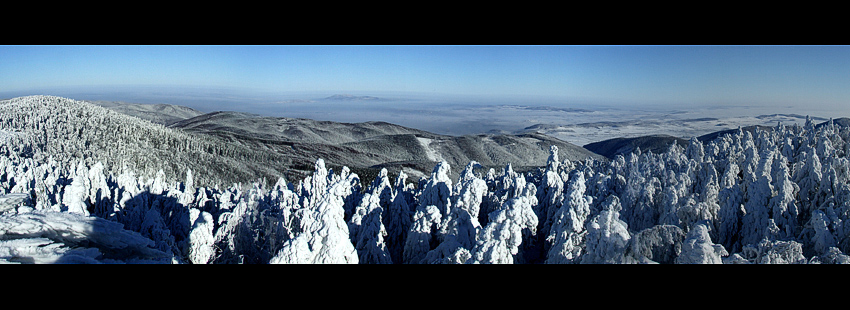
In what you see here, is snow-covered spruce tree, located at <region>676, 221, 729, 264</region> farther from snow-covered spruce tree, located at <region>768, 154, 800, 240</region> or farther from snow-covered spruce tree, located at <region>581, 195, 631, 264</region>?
snow-covered spruce tree, located at <region>768, 154, 800, 240</region>

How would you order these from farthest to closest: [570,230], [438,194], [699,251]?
1. [438,194]
2. [570,230]
3. [699,251]

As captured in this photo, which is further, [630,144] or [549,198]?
[630,144]

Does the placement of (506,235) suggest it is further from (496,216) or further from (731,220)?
(731,220)

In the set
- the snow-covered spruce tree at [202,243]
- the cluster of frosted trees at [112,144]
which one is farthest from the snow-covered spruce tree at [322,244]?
the cluster of frosted trees at [112,144]

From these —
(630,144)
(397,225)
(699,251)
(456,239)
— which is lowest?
(630,144)

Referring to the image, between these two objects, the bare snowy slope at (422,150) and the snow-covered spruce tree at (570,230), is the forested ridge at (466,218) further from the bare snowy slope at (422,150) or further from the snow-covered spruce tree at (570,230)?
the bare snowy slope at (422,150)

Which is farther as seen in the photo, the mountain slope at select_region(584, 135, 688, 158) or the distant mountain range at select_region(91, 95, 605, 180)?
the mountain slope at select_region(584, 135, 688, 158)

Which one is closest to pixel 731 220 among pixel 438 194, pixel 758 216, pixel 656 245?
pixel 758 216

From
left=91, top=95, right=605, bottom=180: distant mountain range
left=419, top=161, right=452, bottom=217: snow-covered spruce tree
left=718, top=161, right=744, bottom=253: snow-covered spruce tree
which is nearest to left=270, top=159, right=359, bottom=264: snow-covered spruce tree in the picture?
left=419, top=161, right=452, bottom=217: snow-covered spruce tree

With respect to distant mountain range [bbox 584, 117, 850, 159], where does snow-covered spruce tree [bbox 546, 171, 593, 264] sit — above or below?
above
